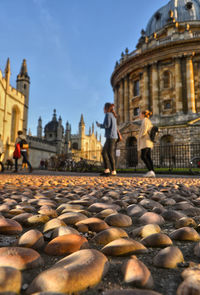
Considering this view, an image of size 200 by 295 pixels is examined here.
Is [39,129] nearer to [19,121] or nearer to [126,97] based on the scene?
[19,121]

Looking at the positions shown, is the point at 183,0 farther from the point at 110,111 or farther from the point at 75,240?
the point at 75,240

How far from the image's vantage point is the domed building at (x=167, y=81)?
22809 mm

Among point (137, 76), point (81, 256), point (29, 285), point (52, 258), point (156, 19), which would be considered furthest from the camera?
point (156, 19)

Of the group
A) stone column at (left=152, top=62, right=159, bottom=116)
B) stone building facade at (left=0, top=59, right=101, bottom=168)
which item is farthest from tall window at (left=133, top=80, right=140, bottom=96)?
stone building facade at (left=0, top=59, right=101, bottom=168)

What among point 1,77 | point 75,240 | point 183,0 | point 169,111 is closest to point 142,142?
point 75,240

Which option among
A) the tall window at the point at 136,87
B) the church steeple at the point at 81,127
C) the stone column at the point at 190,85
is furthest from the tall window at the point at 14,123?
the church steeple at the point at 81,127

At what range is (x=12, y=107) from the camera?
29359mm

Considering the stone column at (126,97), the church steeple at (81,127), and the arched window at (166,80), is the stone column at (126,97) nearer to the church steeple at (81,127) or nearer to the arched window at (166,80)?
the arched window at (166,80)

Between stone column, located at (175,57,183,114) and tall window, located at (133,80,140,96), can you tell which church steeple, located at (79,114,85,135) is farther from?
stone column, located at (175,57,183,114)

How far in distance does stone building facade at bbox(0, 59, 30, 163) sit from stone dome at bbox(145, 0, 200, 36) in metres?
21.1

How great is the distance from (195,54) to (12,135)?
26.0m

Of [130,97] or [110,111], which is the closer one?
[110,111]

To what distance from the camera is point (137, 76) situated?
28109 millimetres

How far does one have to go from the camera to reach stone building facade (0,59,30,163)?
26406 mm
